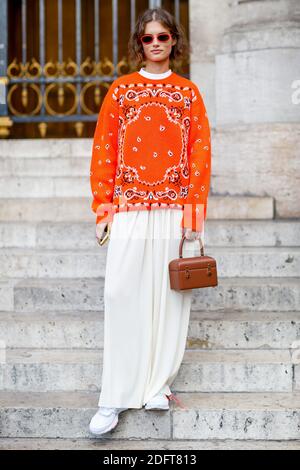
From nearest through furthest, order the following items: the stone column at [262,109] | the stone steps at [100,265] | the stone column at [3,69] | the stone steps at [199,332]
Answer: the stone steps at [199,332], the stone steps at [100,265], the stone column at [262,109], the stone column at [3,69]

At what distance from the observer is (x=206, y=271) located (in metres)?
3.90

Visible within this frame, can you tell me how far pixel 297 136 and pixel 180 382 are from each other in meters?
2.95

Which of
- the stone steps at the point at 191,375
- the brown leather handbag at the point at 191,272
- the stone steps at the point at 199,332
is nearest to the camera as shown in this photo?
the brown leather handbag at the point at 191,272

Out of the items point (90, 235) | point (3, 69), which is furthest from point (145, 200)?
point (3, 69)

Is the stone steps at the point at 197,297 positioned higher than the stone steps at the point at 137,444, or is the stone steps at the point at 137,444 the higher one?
the stone steps at the point at 197,297

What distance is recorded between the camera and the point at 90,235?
581 centimetres

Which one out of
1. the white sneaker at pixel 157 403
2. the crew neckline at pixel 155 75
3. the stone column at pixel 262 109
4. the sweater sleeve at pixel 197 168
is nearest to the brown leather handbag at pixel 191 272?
the sweater sleeve at pixel 197 168

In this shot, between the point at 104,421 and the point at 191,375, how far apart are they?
2.20ft

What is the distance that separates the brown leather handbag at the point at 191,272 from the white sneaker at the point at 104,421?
705 millimetres

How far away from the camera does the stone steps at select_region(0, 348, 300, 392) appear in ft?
14.5

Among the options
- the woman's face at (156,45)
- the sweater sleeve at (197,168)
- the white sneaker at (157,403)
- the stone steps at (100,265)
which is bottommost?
the white sneaker at (157,403)

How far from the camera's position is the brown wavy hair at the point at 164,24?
389 cm

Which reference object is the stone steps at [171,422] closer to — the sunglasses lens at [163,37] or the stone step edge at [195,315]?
the stone step edge at [195,315]

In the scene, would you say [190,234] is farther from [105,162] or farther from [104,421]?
A: [104,421]
